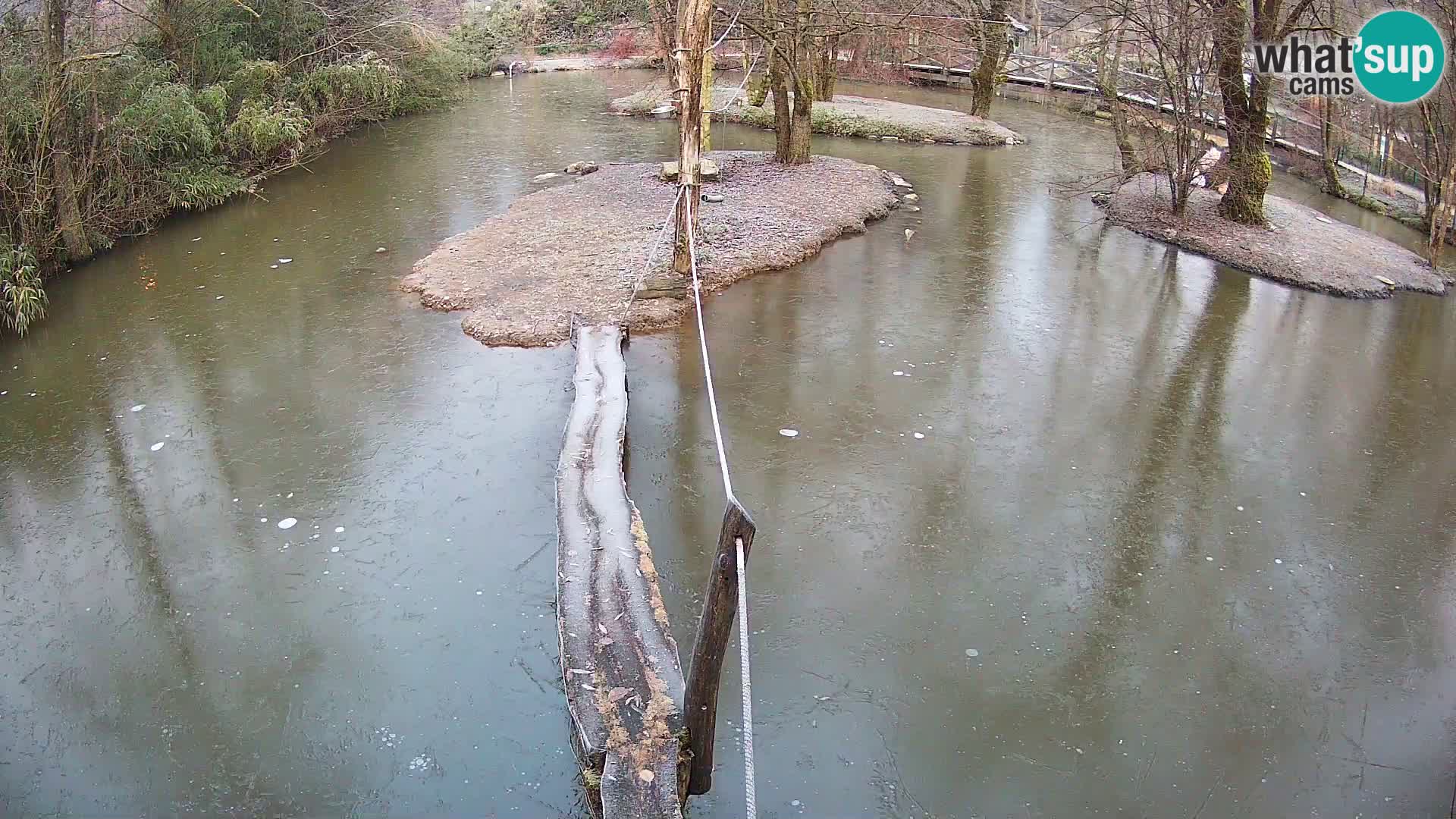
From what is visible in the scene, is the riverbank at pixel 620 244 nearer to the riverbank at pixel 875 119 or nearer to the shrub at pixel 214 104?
the riverbank at pixel 875 119

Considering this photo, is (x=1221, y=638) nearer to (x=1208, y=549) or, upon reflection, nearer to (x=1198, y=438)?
(x=1208, y=549)

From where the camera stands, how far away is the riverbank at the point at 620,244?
26.7 ft

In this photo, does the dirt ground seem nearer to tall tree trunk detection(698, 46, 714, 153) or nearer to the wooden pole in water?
tall tree trunk detection(698, 46, 714, 153)

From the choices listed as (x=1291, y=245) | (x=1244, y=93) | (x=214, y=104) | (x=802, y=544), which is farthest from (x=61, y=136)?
(x=1291, y=245)

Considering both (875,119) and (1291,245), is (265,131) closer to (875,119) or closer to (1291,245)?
(875,119)

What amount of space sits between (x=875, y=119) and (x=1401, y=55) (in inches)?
311

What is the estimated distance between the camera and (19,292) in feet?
26.5

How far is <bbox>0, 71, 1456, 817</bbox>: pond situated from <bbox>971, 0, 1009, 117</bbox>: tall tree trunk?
27.2 feet

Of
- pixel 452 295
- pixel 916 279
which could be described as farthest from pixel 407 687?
pixel 916 279

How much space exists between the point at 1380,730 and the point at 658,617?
3.11 meters

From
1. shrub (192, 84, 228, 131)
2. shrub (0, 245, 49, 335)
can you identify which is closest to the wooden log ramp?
shrub (0, 245, 49, 335)

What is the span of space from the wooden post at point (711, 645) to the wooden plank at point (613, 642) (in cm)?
9

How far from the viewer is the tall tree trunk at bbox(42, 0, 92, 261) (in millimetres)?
8977

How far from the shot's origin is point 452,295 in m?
8.58
